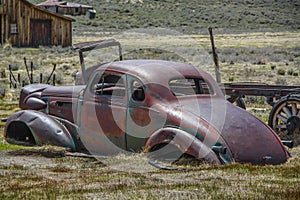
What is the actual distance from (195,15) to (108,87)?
301 ft

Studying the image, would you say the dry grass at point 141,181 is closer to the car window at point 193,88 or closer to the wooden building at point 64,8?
the car window at point 193,88

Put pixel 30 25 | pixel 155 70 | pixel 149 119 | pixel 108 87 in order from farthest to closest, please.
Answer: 1. pixel 30 25
2. pixel 108 87
3. pixel 155 70
4. pixel 149 119

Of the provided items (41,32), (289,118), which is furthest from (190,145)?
(41,32)

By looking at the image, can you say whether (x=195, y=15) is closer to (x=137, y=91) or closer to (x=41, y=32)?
(x=41, y=32)

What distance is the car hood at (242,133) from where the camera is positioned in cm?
829

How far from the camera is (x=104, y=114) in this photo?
31.2ft

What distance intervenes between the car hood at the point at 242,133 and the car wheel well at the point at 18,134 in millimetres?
3395

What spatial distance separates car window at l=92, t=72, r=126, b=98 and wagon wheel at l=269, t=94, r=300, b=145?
3.00 meters

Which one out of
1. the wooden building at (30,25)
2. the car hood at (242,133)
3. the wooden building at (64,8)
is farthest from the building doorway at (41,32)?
the wooden building at (64,8)

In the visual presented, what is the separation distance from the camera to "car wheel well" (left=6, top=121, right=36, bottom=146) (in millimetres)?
11031

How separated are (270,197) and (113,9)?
9655cm

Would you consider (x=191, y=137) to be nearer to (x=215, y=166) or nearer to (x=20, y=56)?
(x=215, y=166)

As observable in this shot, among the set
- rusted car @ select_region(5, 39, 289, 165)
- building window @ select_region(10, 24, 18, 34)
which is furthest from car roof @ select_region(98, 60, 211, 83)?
building window @ select_region(10, 24, 18, 34)

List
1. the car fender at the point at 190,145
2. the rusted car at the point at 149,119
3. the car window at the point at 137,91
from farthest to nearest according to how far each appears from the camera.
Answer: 1. the car window at the point at 137,91
2. the rusted car at the point at 149,119
3. the car fender at the point at 190,145
